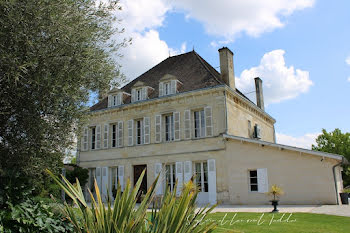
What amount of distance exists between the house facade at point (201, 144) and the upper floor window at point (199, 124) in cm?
5

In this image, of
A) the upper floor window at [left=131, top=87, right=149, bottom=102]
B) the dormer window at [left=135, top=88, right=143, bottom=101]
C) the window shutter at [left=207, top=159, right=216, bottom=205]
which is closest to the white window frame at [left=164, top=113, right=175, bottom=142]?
the upper floor window at [left=131, top=87, right=149, bottom=102]

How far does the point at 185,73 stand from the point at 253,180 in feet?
24.3

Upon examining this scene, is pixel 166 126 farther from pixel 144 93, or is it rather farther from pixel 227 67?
pixel 227 67

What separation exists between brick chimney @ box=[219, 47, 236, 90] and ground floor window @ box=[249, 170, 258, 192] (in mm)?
4854

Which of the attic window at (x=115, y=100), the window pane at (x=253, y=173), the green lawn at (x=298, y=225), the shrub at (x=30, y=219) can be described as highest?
the attic window at (x=115, y=100)

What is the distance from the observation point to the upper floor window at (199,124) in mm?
16109

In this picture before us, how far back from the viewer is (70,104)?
5922 mm

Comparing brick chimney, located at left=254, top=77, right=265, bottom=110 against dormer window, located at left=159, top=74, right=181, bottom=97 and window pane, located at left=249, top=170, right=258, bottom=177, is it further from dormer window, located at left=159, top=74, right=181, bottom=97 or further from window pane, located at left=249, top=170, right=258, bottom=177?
window pane, located at left=249, top=170, right=258, bottom=177

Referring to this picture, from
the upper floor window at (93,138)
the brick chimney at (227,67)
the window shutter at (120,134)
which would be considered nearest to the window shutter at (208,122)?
the brick chimney at (227,67)

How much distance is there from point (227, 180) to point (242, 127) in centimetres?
356

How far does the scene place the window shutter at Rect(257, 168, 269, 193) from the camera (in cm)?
1412

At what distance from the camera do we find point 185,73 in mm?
18188

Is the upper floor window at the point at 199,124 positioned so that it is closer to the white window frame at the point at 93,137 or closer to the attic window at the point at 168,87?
the attic window at the point at 168,87

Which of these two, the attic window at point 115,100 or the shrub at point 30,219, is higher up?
the attic window at point 115,100
